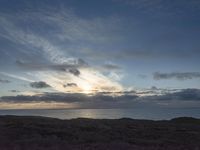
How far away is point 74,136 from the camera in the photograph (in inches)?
1474

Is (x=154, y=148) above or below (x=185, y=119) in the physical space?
below

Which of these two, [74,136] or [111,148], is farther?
[74,136]

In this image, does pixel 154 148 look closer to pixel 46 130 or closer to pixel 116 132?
pixel 116 132

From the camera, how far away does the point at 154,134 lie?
136 ft

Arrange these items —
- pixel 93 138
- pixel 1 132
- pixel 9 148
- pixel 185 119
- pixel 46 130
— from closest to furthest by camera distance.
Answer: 1. pixel 9 148
2. pixel 93 138
3. pixel 1 132
4. pixel 46 130
5. pixel 185 119

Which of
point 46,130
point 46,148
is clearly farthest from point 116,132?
point 46,148

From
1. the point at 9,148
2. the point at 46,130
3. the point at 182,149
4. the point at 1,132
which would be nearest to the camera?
the point at 9,148

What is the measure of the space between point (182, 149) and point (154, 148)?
232 centimetres

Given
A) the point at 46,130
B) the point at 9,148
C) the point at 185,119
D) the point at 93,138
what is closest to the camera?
the point at 9,148

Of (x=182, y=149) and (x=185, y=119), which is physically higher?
(x=185, y=119)

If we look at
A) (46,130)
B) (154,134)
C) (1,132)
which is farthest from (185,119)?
(1,132)

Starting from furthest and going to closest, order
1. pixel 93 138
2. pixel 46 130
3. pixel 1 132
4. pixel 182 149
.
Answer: pixel 46 130
pixel 1 132
pixel 93 138
pixel 182 149

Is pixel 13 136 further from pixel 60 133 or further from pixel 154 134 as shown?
pixel 154 134

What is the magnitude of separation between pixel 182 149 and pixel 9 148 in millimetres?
13914
